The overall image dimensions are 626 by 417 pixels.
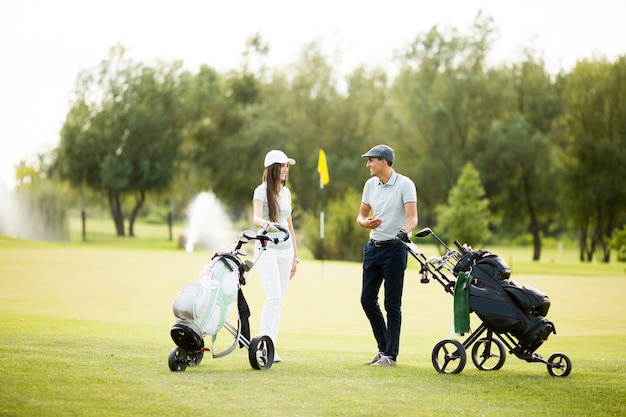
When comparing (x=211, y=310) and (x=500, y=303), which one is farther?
(x=500, y=303)

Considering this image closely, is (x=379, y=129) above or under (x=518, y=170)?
above

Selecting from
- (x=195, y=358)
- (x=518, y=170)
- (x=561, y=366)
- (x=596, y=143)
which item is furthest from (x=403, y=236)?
(x=518, y=170)

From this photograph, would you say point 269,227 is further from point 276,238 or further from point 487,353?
point 487,353

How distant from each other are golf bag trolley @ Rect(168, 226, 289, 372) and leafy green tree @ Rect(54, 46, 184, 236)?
49.2 metres

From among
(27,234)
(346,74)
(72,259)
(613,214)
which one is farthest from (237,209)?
(72,259)

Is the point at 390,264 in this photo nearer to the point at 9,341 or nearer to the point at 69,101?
the point at 9,341

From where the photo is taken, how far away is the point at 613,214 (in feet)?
152

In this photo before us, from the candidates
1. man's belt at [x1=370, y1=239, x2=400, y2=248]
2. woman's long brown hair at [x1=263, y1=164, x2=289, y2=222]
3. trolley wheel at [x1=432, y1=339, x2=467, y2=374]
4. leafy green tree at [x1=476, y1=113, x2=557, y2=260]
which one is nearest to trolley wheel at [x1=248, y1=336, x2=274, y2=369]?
woman's long brown hair at [x1=263, y1=164, x2=289, y2=222]

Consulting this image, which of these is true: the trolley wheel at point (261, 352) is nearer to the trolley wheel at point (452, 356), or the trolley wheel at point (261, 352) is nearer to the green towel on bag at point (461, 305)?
the trolley wheel at point (452, 356)

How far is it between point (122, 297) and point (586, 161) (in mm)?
35985

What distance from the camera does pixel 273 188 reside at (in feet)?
25.4

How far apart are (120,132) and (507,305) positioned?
52.4m

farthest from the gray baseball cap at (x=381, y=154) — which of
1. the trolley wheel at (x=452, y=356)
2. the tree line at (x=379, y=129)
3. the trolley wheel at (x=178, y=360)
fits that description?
the tree line at (x=379, y=129)

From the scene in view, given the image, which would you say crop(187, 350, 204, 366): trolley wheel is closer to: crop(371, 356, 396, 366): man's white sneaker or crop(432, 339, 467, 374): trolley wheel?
Answer: crop(371, 356, 396, 366): man's white sneaker
